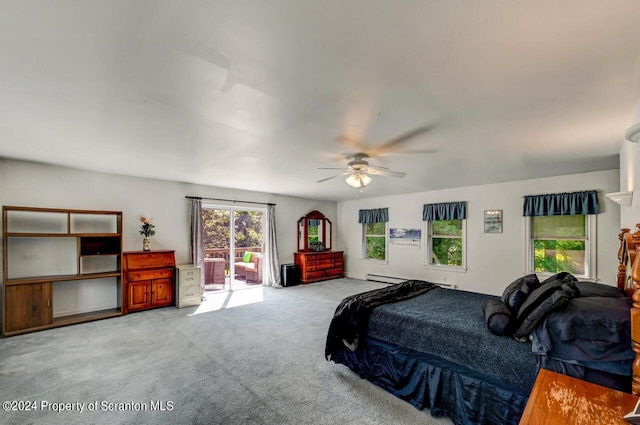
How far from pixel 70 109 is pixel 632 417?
3908 millimetres

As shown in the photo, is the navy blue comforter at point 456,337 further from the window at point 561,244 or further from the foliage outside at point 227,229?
the foliage outside at point 227,229

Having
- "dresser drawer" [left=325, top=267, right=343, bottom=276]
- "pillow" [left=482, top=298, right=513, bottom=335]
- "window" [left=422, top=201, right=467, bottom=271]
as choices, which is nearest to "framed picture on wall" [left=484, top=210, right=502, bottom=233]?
"window" [left=422, top=201, right=467, bottom=271]

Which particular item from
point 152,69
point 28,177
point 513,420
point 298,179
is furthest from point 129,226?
point 513,420

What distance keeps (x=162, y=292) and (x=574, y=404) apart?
227 inches

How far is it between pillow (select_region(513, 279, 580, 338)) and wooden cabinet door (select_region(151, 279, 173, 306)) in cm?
543

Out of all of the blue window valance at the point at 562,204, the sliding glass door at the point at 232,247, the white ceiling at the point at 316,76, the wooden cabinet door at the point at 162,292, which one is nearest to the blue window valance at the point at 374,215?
the sliding glass door at the point at 232,247

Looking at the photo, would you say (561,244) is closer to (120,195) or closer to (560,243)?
(560,243)

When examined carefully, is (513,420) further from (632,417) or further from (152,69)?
(152,69)

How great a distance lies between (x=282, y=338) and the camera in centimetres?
376

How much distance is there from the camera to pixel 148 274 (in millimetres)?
5070

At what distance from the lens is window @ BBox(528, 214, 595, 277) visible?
4.92 metres

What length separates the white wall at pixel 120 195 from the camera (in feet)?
14.1

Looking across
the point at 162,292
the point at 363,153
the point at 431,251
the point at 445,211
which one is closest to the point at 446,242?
the point at 431,251

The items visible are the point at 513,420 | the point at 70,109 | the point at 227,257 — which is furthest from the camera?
the point at 227,257
